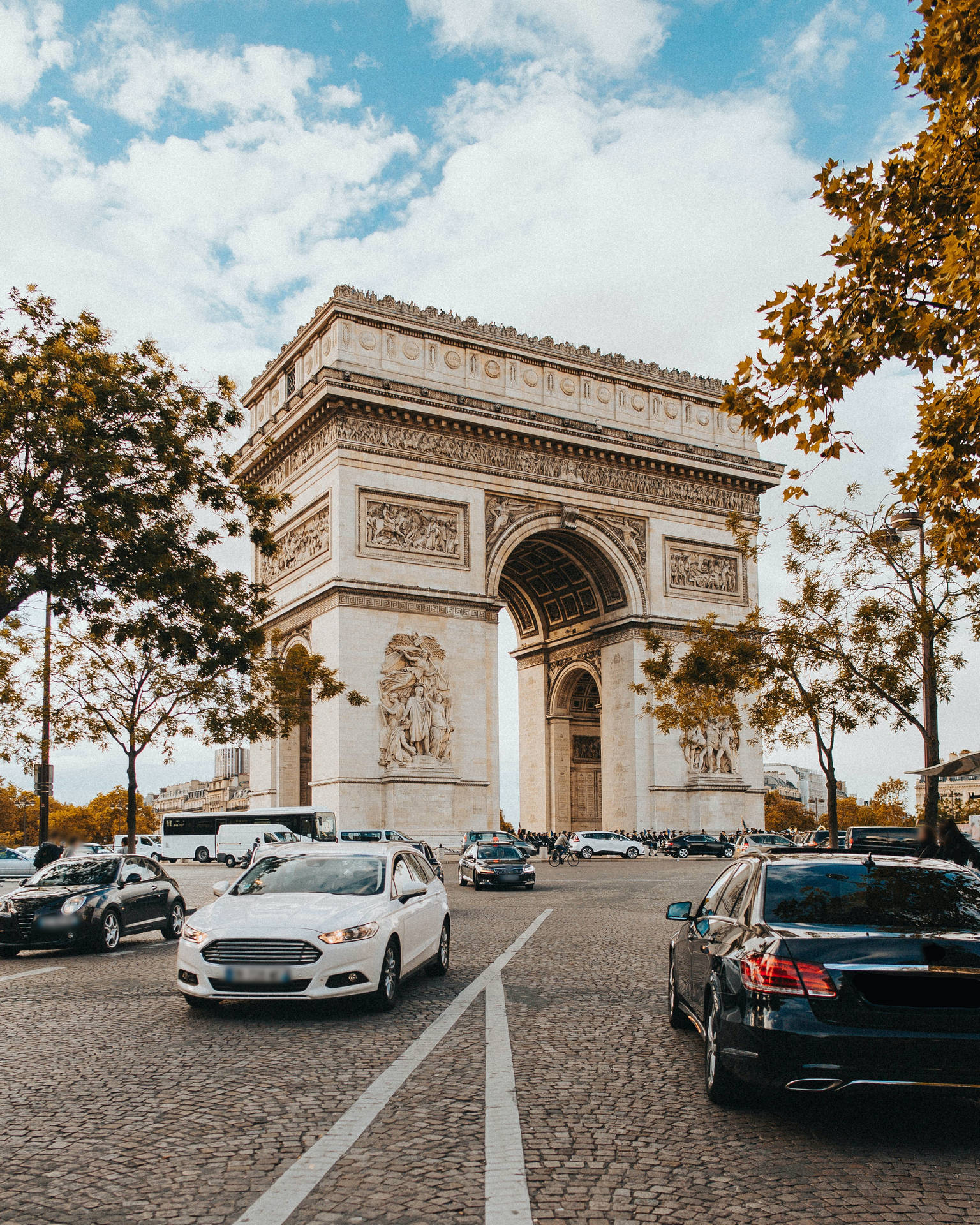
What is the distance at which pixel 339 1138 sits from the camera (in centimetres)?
495

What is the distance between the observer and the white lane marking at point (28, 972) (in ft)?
36.7

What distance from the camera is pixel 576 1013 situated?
332 inches

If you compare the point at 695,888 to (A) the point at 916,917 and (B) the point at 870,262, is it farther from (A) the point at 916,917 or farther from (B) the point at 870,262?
(A) the point at 916,917

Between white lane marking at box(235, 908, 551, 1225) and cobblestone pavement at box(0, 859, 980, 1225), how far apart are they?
53mm

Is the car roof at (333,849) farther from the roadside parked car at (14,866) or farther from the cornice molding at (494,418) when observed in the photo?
the roadside parked car at (14,866)

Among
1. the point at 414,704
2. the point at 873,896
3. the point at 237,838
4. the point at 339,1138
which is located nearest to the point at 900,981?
the point at 873,896

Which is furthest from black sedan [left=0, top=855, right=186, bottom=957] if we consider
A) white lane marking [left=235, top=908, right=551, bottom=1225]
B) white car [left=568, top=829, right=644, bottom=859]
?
white car [left=568, top=829, right=644, bottom=859]

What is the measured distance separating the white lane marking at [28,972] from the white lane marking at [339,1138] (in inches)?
200

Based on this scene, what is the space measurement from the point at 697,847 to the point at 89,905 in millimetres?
32461

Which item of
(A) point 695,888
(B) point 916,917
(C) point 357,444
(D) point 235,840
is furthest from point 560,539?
(B) point 916,917

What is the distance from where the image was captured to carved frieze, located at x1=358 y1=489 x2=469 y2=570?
129 feet

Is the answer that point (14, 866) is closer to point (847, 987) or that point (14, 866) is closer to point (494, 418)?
point (494, 418)

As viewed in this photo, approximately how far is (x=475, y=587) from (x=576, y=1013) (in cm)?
3295

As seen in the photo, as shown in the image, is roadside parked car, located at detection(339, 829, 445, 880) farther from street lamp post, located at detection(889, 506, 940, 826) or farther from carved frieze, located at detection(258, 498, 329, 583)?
street lamp post, located at detection(889, 506, 940, 826)
